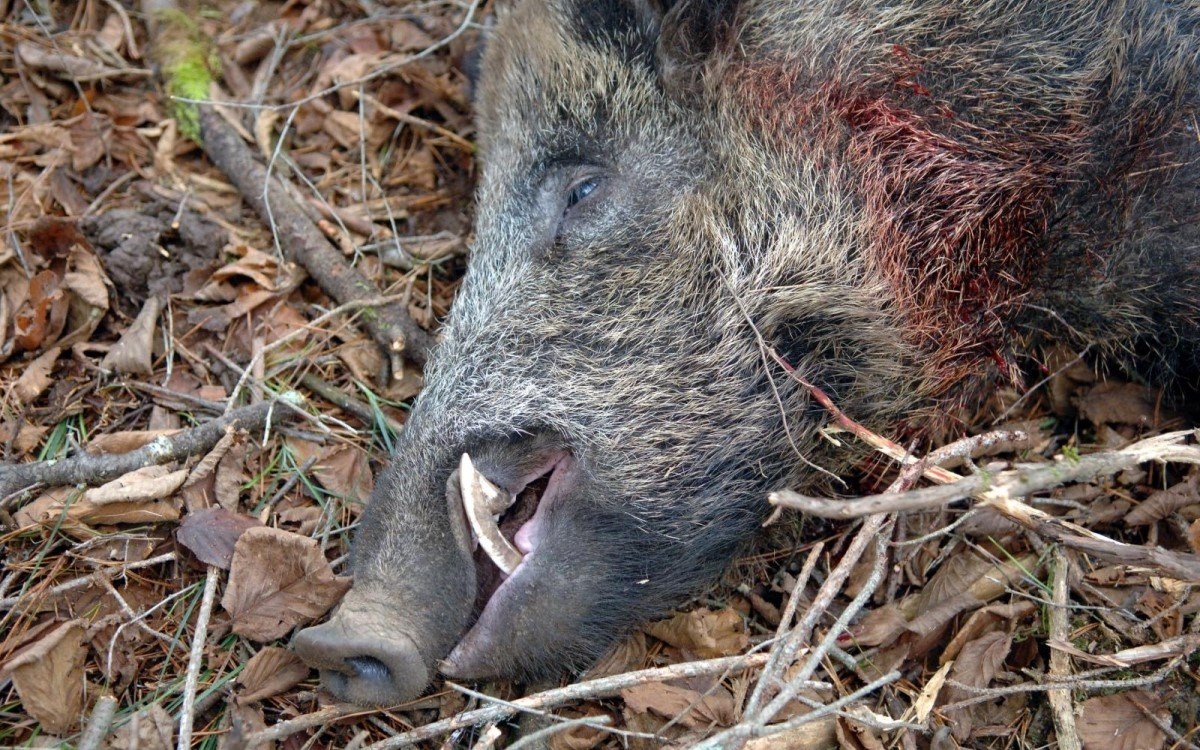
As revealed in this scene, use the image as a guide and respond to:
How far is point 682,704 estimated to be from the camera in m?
2.80

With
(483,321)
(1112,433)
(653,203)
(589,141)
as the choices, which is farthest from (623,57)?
(1112,433)

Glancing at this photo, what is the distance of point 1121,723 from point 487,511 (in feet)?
6.45

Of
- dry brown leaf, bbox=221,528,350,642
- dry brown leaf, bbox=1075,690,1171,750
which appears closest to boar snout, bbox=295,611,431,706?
dry brown leaf, bbox=221,528,350,642

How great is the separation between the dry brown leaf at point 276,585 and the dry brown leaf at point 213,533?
101 mm

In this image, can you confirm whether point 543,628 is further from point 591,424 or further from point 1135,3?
point 1135,3

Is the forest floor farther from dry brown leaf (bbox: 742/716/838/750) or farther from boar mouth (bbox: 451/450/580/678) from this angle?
boar mouth (bbox: 451/450/580/678)

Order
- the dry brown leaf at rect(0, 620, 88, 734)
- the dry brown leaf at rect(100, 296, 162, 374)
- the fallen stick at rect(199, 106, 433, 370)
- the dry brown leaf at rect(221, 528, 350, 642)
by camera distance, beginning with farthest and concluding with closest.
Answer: the fallen stick at rect(199, 106, 433, 370), the dry brown leaf at rect(100, 296, 162, 374), the dry brown leaf at rect(221, 528, 350, 642), the dry brown leaf at rect(0, 620, 88, 734)

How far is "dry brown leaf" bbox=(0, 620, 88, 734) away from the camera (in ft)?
8.88

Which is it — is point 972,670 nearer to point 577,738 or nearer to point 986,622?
point 986,622

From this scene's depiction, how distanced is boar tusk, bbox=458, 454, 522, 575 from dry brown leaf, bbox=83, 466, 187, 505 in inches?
46.4

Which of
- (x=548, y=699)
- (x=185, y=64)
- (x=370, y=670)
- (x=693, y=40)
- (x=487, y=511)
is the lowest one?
(x=548, y=699)

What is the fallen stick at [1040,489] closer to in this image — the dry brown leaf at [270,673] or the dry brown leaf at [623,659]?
the dry brown leaf at [623,659]

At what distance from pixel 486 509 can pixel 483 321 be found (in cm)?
67

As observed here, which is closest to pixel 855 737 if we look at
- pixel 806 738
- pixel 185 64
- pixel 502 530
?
pixel 806 738
